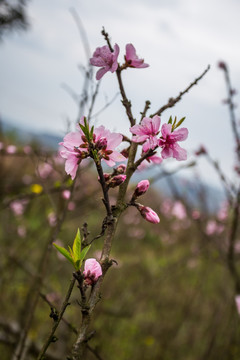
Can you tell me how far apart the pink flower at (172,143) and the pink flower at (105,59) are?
0.74 ft

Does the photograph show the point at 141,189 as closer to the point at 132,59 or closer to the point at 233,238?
the point at 132,59

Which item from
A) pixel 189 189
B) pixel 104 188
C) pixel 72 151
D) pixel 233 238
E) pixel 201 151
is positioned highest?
pixel 189 189

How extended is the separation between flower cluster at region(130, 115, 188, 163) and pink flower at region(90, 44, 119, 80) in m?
0.18

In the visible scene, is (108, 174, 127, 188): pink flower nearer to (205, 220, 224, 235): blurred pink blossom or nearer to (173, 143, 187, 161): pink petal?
(173, 143, 187, 161): pink petal

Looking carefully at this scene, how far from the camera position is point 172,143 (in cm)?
74

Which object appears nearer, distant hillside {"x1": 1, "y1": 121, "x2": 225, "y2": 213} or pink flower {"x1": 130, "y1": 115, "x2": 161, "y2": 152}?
pink flower {"x1": 130, "y1": 115, "x2": 161, "y2": 152}

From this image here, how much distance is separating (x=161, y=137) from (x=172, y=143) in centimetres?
3

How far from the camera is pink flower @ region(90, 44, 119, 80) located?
78 cm

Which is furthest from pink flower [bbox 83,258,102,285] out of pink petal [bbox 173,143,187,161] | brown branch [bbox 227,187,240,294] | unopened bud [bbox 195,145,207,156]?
unopened bud [bbox 195,145,207,156]

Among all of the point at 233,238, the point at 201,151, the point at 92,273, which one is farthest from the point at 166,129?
the point at 201,151

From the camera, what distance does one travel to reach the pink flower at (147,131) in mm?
714

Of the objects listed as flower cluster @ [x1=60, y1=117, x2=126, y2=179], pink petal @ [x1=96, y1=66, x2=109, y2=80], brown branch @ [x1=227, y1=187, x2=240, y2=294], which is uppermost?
brown branch @ [x1=227, y1=187, x2=240, y2=294]

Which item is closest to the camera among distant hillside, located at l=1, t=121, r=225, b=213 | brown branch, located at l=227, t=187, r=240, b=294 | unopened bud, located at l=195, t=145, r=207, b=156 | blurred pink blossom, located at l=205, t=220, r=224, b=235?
brown branch, located at l=227, t=187, r=240, b=294

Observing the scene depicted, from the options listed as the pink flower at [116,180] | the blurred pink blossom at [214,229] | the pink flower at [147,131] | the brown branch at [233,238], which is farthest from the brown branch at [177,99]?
the blurred pink blossom at [214,229]
